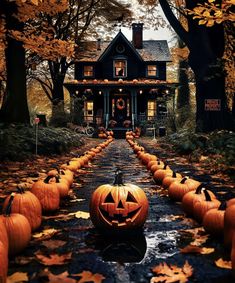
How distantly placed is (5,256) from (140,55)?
35.5m

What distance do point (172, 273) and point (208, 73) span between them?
11.7 m

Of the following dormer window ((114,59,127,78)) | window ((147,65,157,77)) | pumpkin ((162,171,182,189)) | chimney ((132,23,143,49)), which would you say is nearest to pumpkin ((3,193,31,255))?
pumpkin ((162,171,182,189))

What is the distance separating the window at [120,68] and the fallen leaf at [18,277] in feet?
113

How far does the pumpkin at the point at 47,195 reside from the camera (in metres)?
4.38

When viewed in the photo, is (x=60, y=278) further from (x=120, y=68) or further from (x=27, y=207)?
(x=120, y=68)

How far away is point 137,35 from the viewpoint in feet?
124

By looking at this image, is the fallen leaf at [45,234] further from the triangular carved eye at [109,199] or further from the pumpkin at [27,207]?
the triangular carved eye at [109,199]

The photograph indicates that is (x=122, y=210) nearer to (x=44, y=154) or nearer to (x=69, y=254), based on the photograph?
(x=69, y=254)

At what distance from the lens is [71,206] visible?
485 cm

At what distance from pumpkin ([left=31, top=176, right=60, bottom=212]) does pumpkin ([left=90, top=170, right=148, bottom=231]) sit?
34.3 inches

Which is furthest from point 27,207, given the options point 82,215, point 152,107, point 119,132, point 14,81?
point 152,107

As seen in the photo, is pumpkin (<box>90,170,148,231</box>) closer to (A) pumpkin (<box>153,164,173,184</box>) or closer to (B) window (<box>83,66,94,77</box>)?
(A) pumpkin (<box>153,164,173,184</box>)

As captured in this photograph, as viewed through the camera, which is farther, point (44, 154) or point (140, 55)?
point (140, 55)

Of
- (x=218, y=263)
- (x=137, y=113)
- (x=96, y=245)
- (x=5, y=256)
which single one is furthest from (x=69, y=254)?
(x=137, y=113)
